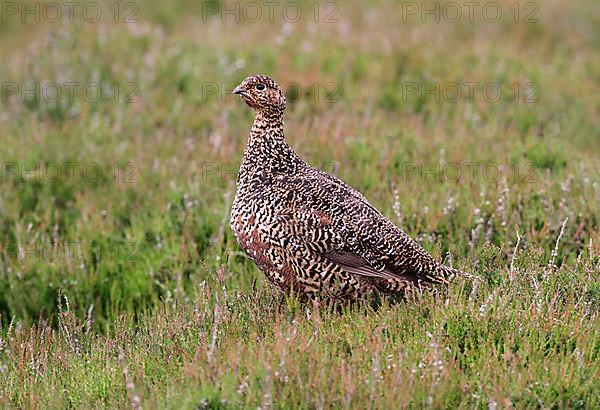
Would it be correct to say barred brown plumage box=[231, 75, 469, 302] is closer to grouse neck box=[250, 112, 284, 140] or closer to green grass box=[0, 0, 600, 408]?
green grass box=[0, 0, 600, 408]

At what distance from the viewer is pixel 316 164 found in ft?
24.7

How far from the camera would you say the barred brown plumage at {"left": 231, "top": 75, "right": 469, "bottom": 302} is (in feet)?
16.3

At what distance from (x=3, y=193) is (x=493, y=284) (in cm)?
422

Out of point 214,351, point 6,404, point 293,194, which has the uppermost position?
point 293,194

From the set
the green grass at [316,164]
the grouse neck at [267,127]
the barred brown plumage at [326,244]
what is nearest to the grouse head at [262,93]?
the grouse neck at [267,127]

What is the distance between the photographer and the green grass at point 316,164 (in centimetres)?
407

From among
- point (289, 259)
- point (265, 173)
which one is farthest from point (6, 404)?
point (265, 173)

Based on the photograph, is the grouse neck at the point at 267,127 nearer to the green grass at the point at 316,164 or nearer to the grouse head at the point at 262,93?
the grouse head at the point at 262,93

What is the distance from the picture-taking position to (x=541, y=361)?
4113mm

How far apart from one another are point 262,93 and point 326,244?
3.75 ft

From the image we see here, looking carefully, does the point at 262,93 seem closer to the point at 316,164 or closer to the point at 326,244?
the point at 326,244

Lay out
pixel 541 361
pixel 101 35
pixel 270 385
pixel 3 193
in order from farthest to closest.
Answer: pixel 101 35 < pixel 3 193 < pixel 541 361 < pixel 270 385

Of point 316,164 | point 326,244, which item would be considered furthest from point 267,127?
point 316,164

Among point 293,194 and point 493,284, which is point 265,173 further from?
point 493,284
